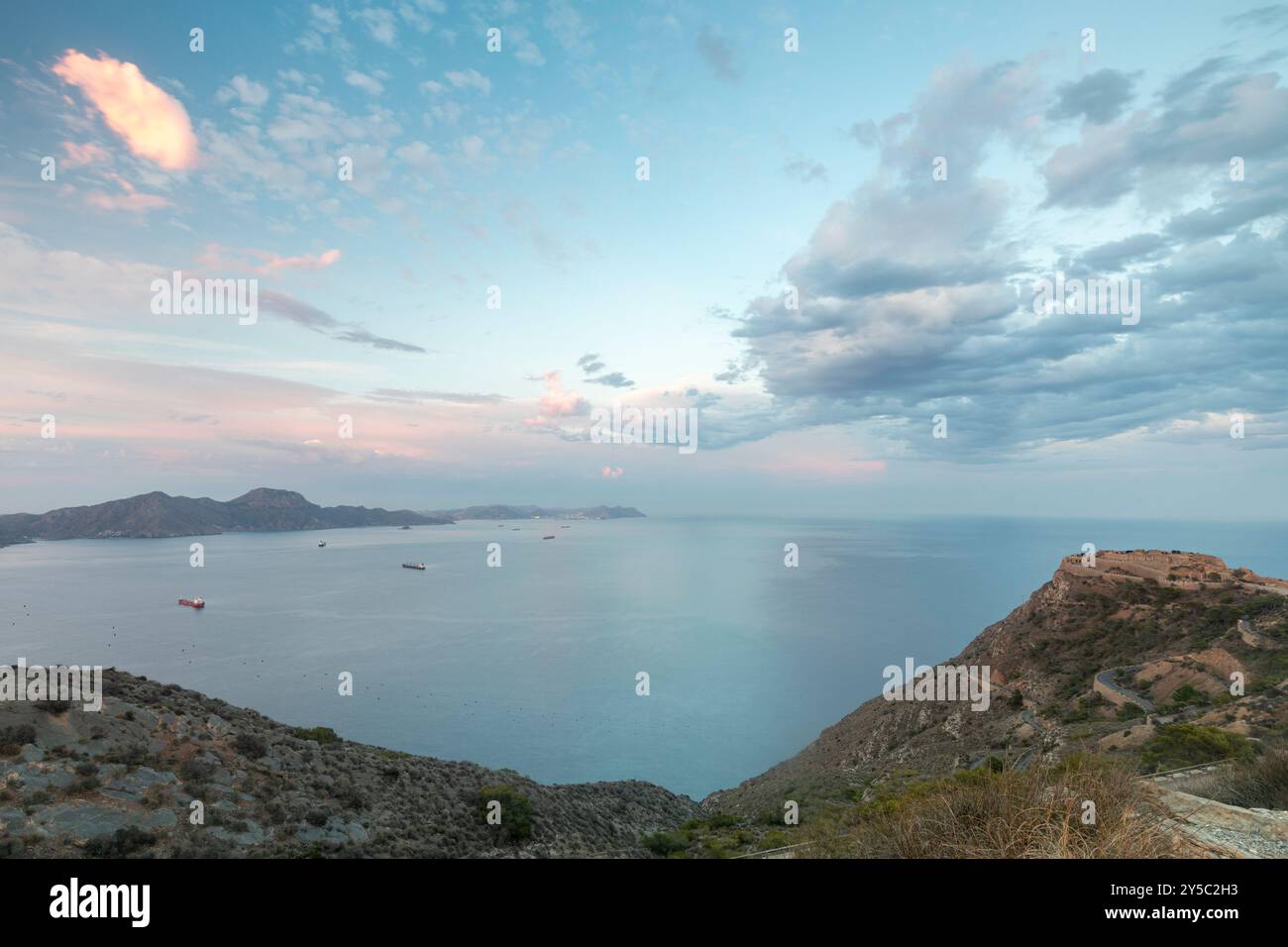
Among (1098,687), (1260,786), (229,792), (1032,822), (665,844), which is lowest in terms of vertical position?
(665,844)

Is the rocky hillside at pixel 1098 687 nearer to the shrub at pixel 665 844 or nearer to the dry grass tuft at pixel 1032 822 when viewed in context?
the shrub at pixel 665 844

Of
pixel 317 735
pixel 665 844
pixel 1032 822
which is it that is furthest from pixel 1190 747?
pixel 317 735

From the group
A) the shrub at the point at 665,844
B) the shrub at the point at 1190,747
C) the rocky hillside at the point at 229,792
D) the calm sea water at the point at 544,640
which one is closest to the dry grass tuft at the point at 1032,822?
the shrub at the point at 1190,747

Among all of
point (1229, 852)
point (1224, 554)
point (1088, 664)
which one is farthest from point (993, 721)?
point (1224, 554)

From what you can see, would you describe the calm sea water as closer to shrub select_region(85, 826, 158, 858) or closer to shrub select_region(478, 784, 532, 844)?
shrub select_region(478, 784, 532, 844)

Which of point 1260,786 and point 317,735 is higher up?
point 1260,786

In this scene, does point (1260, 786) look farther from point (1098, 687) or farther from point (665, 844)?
point (1098, 687)
